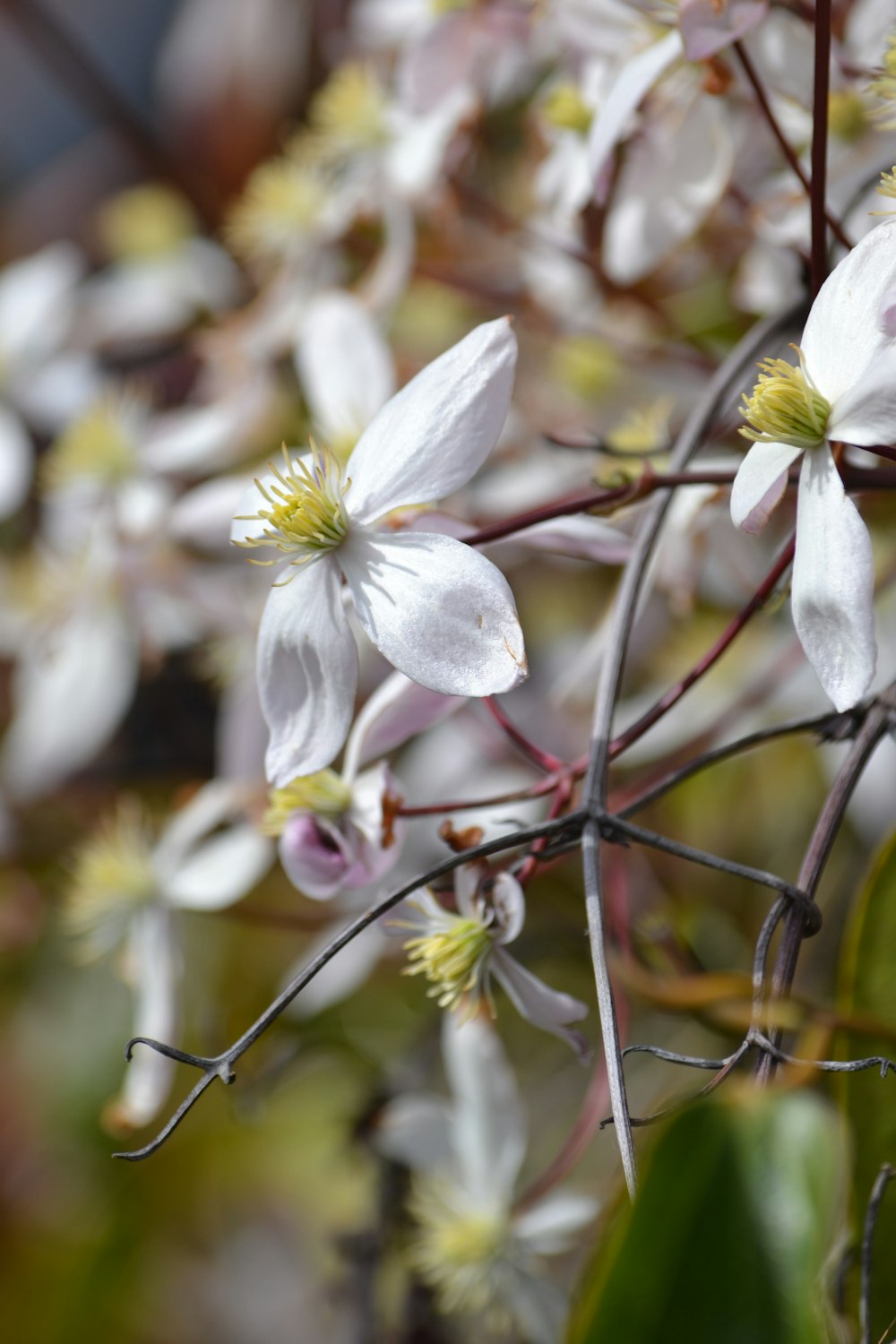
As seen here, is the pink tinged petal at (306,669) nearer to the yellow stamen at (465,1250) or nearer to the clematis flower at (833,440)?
the clematis flower at (833,440)

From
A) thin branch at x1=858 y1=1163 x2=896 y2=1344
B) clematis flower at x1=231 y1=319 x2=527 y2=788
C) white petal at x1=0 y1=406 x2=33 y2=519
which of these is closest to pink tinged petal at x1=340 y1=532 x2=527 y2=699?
clematis flower at x1=231 y1=319 x2=527 y2=788

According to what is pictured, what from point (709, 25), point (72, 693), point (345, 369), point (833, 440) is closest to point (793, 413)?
point (833, 440)

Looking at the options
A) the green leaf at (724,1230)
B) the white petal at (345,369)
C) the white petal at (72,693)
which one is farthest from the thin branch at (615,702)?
the white petal at (72,693)

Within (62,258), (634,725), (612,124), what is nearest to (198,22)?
(62,258)

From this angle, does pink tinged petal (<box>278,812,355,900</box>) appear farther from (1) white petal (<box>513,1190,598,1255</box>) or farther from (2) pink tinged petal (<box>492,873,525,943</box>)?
(1) white petal (<box>513,1190,598,1255</box>)

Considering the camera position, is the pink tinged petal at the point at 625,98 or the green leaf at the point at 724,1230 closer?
the green leaf at the point at 724,1230

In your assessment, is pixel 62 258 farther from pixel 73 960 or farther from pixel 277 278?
pixel 73 960

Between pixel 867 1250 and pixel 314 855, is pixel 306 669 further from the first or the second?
pixel 867 1250
